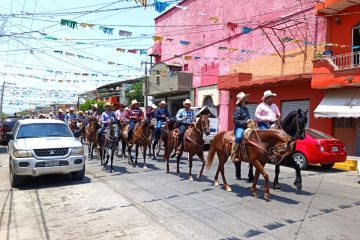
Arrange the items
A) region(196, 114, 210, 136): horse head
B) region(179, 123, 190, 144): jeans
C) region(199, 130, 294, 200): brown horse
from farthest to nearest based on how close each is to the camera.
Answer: region(179, 123, 190, 144): jeans
region(196, 114, 210, 136): horse head
region(199, 130, 294, 200): brown horse

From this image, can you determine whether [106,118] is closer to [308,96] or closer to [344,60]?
[344,60]

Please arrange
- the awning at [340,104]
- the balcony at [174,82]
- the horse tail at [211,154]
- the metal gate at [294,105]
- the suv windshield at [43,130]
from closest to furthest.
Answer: the horse tail at [211,154] < the suv windshield at [43,130] < the awning at [340,104] < the metal gate at [294,105] < the balcony at [174,82]

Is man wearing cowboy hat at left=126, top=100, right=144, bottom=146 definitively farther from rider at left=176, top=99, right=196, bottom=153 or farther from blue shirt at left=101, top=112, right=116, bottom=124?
rider at left=176, top=99, right=196, bottom=153

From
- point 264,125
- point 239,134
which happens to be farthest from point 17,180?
point 264,125

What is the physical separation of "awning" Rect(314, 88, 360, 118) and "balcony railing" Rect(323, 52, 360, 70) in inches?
51.3

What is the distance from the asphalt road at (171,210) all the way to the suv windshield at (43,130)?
4.42ft

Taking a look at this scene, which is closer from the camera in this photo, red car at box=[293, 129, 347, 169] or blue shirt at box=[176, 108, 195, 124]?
blue shirt at box=[176, 108, 195, 124]

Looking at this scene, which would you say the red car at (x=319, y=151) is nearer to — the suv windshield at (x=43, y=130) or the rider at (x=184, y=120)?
the rider at (x=184, y=120)

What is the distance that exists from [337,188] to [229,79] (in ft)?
58.9

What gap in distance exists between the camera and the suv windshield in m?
11.1

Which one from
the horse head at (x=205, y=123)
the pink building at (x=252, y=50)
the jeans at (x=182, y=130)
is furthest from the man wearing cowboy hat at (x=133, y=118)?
the pink building at (x=252, y=50)

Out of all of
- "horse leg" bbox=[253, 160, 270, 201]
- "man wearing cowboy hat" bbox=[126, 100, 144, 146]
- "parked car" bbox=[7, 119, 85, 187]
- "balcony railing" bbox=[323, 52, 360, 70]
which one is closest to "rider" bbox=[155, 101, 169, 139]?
"man wearing cowboy hat" bbox=[126, 100, 144, 146]

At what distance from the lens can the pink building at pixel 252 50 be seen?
2193 centimetres

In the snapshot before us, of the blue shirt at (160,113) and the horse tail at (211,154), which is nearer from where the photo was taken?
the horse tail at (211,154)
